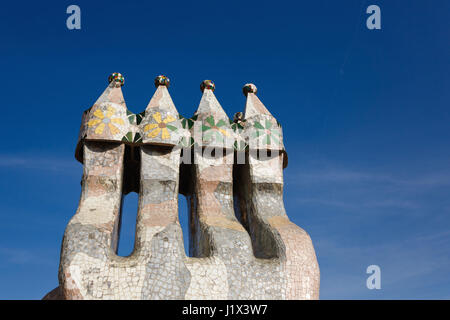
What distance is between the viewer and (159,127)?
370 inches

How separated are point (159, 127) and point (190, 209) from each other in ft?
6.97

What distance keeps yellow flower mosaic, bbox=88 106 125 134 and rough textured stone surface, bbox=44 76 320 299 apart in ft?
0.07

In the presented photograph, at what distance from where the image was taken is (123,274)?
7.55 m

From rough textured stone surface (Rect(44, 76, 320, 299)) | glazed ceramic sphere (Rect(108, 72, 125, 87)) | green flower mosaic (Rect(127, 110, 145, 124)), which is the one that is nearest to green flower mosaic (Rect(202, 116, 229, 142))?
rough textured stone surface (Rect(44, 76, 320, 299))

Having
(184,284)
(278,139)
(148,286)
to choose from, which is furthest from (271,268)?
(278,139)

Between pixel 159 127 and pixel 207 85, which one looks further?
pixel 207 85

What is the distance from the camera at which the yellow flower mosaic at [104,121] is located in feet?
29.6

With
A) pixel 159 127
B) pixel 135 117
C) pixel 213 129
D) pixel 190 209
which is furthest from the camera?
pixel 190 209

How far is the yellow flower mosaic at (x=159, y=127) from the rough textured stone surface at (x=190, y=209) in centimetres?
2

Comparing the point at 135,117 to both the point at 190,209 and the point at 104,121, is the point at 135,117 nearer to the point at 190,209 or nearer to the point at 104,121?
the point at 104,121

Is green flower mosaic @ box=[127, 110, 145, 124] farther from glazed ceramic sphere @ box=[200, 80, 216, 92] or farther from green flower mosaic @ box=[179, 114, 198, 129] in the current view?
glazed ceramic sphere @ box=[200, 80, 216, 92]

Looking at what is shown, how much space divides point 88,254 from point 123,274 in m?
0.68

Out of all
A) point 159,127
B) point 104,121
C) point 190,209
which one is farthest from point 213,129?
point 104,121

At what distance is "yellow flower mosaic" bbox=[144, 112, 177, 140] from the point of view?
366 inches
